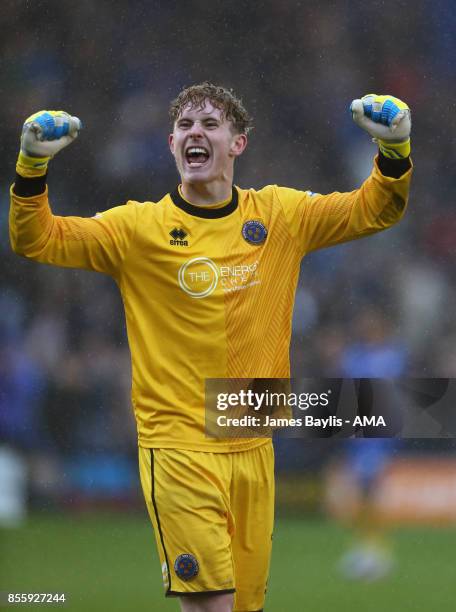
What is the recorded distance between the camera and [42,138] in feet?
13.4

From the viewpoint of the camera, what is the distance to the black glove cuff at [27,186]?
163 inches

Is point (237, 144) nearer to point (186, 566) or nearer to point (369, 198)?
point (369, 198)

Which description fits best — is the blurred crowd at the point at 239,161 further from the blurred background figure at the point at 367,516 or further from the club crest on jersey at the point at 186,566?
the club crest on jersey at the point at 186,566

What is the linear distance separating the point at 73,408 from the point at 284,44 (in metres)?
3.29

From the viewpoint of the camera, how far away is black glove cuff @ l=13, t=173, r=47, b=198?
4.14 metres

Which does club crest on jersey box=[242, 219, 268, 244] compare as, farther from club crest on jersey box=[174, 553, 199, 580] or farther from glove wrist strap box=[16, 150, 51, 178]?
club crest on jersey box=[174, 553, 199, 580]

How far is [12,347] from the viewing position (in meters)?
8.55

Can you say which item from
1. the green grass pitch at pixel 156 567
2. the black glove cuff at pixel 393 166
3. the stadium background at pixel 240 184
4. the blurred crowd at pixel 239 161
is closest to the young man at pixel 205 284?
the black glove cuff at pixel 393 166

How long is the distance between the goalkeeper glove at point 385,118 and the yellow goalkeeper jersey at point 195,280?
6.2 inches

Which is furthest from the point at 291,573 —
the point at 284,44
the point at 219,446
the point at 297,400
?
the point at 284,44

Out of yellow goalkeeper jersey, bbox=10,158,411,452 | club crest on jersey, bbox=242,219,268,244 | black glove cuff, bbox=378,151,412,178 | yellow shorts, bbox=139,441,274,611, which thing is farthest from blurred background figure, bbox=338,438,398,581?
black glove cuff, bbox=378,151,412,178

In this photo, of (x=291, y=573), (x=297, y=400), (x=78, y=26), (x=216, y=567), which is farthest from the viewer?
(x=78, y=26)

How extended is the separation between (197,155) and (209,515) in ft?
4.29

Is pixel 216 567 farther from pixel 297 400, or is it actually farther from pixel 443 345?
pixel 443 345
